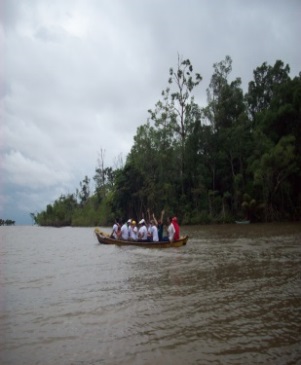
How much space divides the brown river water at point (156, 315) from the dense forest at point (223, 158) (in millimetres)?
25540

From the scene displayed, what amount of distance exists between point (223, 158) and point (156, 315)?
34.6 meters

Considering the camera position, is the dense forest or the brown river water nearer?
the brown river water

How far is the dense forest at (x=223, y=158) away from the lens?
116ft

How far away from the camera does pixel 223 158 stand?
3962cm

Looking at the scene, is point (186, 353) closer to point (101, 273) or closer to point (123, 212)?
point (101, 273)

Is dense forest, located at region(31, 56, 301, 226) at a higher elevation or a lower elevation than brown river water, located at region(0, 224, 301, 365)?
higher

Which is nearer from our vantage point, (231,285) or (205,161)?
(231,285)

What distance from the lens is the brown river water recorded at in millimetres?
4664

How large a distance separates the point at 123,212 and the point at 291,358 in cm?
4785

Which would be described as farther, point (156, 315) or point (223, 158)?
point (223, 158)

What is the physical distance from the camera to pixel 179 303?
6961 millimetres

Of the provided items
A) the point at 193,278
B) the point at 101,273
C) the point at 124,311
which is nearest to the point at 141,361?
the point at 124,311

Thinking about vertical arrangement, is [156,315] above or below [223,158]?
below

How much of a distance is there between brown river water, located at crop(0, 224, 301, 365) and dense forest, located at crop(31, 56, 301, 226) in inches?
1006
